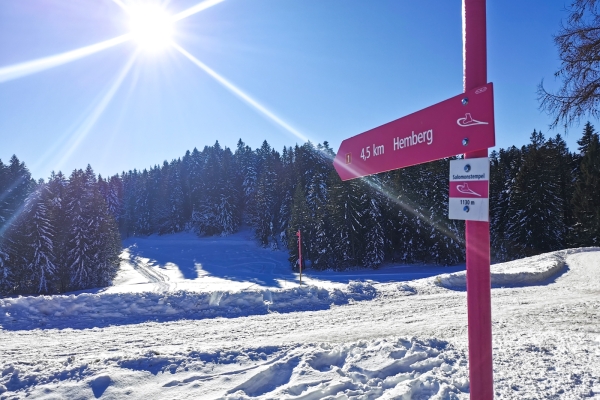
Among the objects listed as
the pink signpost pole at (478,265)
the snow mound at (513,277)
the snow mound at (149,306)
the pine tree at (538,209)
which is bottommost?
the snow mound at (149,306)

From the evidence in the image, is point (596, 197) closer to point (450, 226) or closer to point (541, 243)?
point (541, 243)

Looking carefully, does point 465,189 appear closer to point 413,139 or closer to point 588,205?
point 413,139

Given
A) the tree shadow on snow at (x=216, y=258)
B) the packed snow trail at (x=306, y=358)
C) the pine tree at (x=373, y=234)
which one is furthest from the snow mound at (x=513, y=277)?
the pine tree at (x=373, y=234)

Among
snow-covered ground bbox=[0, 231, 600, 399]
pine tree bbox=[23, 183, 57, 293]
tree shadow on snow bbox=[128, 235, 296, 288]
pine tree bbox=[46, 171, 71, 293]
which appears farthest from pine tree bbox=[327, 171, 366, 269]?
pine tree bbox=[23, 183, 57, 293]

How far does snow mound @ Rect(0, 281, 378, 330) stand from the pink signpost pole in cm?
746

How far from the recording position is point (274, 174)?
60.4m

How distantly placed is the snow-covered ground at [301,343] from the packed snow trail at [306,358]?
0.02m

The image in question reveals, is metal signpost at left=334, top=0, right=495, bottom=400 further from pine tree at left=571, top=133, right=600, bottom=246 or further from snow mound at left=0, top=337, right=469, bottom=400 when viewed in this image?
pine tree at left=571, top=133, right=600, bottom=246

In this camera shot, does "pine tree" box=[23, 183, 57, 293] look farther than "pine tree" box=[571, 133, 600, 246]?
Yes

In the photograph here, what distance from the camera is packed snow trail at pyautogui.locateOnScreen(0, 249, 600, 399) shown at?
3.86 metres

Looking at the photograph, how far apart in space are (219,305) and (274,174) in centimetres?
5180

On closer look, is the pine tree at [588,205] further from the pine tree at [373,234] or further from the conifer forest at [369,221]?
the pine tree at [373,234]

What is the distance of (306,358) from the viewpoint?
463cm

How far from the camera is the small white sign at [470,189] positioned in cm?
173
